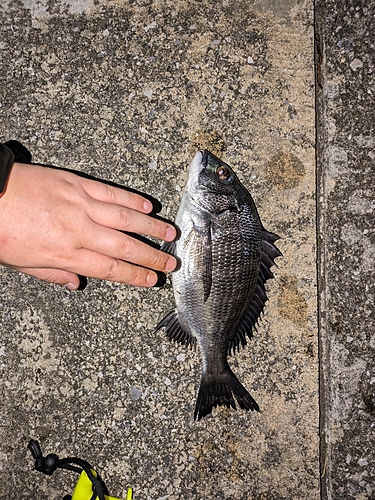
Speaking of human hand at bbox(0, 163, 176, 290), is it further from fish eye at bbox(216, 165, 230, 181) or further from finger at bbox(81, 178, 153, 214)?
fish eye at bbox(216, 165, 230, 181)

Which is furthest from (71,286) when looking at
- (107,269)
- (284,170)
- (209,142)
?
(284,170)

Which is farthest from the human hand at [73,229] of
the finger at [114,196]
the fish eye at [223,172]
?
the fish eye at [223,172]

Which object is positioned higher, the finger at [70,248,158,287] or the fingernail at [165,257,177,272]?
the fingernail at [165,257,177,272]

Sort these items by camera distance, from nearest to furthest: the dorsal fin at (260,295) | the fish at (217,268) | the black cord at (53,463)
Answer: the fish at (217,268) < the dorsal fin at (260,295) < the black cord at (53,463)

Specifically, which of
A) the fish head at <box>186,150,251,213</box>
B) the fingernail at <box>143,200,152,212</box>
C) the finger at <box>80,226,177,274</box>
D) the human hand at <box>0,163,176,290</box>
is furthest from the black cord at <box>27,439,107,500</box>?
the fish head at <box>186,150,251,213</box>

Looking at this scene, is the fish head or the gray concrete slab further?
the gray concrete slab

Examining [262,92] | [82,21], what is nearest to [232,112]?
[262,92]

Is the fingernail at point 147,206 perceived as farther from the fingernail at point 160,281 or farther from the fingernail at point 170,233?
the fingernail at point 160,281
